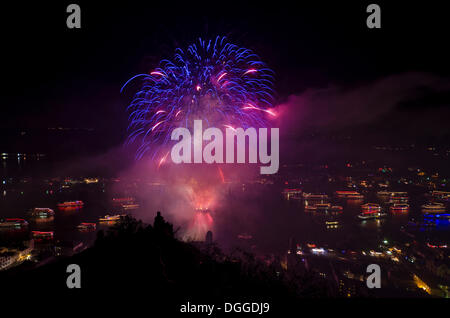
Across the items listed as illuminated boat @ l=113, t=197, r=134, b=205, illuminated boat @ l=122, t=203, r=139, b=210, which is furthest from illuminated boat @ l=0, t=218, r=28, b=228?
illuminated boat @ l=113, t=197, r=134, b=205

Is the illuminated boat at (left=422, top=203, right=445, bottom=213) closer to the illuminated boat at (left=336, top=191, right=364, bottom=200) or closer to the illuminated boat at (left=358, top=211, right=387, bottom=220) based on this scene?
the illuminated boat at (left=358, top=211, right=387, bottom=220)

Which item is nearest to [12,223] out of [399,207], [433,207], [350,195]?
[399,207]

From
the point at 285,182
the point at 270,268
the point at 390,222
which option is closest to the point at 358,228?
the point at 390,222

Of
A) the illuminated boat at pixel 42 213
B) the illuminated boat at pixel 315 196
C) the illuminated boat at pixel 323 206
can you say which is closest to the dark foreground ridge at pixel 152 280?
the illuminated boat at pixel 42 213

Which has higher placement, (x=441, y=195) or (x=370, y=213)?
(x=441, y=195)

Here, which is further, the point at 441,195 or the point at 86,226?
the point at 441,195

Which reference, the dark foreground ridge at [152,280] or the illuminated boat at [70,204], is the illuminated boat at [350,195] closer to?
the illuminated boat at [70,204]

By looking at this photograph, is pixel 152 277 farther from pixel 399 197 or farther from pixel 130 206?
pixel 399 197
